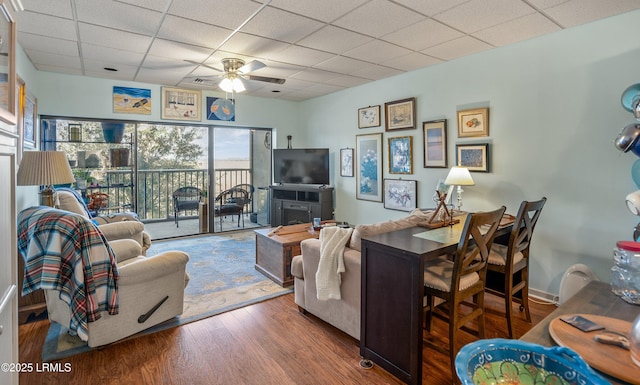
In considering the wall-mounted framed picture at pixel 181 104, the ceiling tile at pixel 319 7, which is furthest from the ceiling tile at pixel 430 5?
the wall-mounted framed picture at pixel 181 104

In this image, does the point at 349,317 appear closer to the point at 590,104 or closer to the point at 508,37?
the point at 590,104

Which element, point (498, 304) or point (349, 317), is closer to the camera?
point (349, 317)

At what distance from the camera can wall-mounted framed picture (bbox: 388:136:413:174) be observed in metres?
4.46

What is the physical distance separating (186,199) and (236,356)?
15.1ft

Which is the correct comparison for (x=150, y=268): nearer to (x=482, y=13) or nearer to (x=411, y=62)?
(x=482, y=13)

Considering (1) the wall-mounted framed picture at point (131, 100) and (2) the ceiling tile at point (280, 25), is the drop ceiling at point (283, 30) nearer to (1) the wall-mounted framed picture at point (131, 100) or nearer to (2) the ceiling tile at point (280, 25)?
(2) the ceiling tile at point (280, 25)

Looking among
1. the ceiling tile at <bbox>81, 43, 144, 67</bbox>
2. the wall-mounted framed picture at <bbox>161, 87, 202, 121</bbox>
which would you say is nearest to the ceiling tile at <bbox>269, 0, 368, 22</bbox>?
the ceiling tile at <bbox>81, 43, 144, 67</bbox>

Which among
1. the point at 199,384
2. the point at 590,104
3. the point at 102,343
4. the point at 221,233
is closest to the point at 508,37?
the point at 590,104

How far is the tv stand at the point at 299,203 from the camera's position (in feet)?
18.6

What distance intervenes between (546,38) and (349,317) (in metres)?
3.15

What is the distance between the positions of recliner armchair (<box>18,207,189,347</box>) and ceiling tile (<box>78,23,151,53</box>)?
1772 millimetres

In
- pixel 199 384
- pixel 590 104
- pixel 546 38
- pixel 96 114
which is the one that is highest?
pixel 546 38

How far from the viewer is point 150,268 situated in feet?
7.82

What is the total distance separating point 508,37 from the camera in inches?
125
